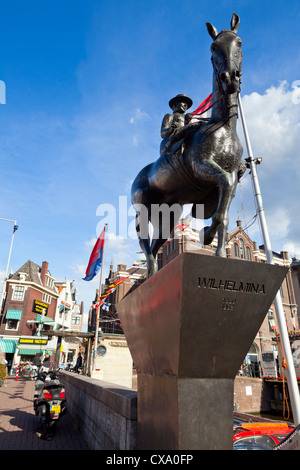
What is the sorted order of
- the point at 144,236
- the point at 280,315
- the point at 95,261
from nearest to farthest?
the point at 144,236 < the point at 280,315 < the point at 95,261

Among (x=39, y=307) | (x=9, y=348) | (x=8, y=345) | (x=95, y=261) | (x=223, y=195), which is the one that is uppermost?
(x=95, y=261)

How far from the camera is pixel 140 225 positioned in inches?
162

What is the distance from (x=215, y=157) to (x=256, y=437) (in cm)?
697

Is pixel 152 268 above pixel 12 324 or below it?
below

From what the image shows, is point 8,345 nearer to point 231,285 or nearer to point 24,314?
point 24,314

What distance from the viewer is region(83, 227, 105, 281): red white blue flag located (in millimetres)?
20531

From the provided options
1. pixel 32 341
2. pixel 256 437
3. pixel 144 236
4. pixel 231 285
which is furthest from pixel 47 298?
pixel 231 285

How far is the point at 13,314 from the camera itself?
35.5 meters

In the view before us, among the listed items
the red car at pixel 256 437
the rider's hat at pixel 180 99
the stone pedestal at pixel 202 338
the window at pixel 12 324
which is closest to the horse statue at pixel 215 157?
the stone pedestal at pixel 202 338

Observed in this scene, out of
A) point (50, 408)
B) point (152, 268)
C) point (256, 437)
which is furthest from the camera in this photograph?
point (50, 408)

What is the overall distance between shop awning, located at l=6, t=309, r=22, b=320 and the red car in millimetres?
33391

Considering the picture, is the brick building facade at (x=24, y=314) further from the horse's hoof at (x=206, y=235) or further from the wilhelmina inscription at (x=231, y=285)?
the wilhelmina inscription at (x=231, y=285)

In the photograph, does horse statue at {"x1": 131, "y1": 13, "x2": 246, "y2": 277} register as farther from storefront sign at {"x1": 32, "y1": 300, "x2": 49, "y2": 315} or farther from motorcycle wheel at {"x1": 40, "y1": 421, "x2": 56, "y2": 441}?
storefront sign at {"x1": 32, "y1": 300, "x2": 49, "y2": 315}

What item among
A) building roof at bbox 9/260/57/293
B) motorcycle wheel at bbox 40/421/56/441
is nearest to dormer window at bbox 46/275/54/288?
building roof at bbox 9/260/57/293
